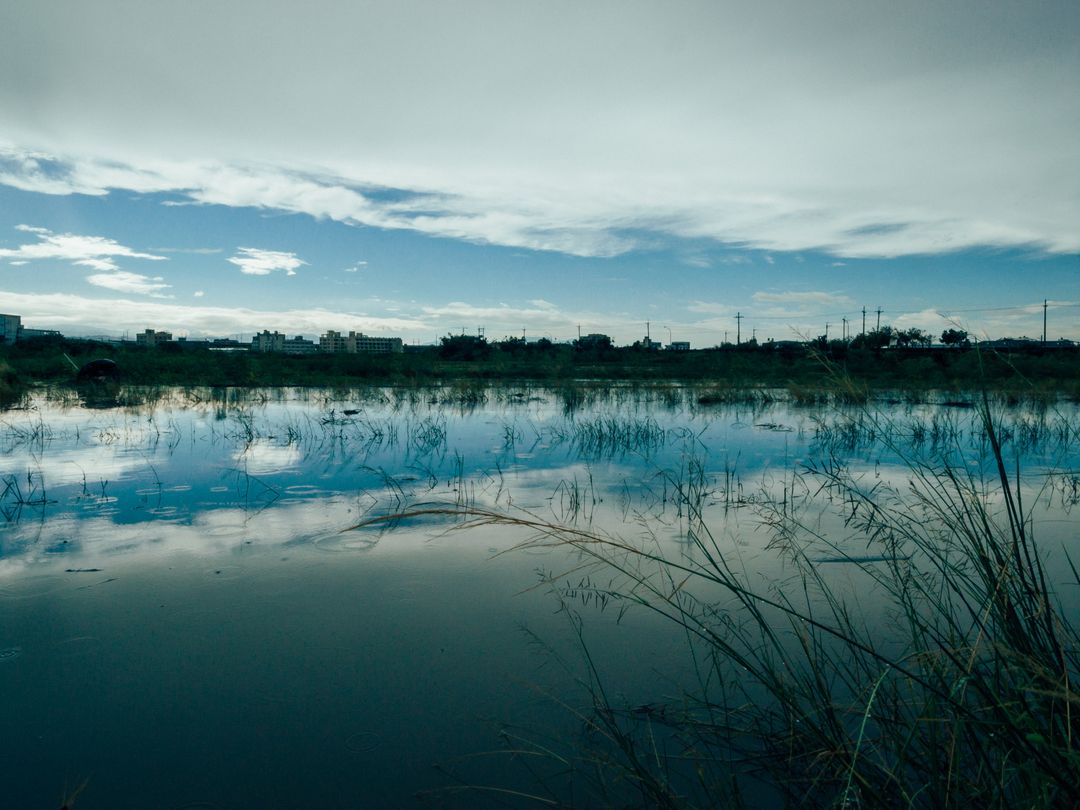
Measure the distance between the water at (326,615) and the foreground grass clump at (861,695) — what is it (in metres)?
0.15

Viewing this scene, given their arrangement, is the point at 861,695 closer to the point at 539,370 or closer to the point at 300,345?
the point at 539,370

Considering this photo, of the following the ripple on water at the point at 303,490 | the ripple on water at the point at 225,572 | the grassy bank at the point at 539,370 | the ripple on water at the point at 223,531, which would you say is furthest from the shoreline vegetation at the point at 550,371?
the ripple on water at the point at 225,572

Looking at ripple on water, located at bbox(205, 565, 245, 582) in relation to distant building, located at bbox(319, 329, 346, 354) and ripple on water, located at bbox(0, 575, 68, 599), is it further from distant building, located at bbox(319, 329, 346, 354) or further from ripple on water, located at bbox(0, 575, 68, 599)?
distant building, located at bbox(319, 329, 346, 354)

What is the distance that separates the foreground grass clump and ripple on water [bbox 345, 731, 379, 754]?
0.50 metres

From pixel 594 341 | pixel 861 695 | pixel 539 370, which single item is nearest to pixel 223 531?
pixel 861 695

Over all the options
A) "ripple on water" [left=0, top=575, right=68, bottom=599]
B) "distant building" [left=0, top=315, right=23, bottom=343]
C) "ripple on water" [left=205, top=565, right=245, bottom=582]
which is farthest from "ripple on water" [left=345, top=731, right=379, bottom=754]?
"distant building" [left=0, top=315, right=23, bottom=343]

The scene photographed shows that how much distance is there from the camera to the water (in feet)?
7.32

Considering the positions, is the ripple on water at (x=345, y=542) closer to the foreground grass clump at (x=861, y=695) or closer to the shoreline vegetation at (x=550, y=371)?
the foreground grass clump at (x=861, y=695)

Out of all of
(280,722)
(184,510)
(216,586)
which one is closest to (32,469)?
(184,510)

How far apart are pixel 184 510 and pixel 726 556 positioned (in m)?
4.29

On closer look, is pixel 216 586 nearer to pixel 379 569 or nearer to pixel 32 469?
pixel 379 569

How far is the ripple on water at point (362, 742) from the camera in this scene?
7.59 feet

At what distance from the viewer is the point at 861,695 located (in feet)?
6.93

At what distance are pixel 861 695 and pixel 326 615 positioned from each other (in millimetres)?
2472
